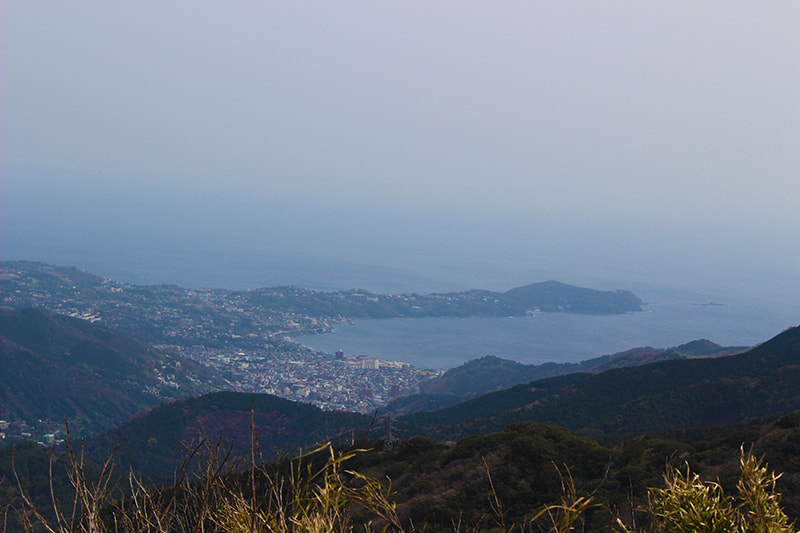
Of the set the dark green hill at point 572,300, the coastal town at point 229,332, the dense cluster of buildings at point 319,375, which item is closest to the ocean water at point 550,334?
the dark green hill at point 572,300

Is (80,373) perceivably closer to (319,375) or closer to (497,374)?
(319,375)

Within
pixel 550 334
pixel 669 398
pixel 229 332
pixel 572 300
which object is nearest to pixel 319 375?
pixel 229 332

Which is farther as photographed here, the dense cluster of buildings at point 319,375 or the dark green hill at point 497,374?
the dense cluster of buildings at point 319,375

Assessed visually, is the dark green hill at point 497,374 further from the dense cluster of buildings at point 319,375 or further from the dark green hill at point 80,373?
the dark green hill at point 80,373

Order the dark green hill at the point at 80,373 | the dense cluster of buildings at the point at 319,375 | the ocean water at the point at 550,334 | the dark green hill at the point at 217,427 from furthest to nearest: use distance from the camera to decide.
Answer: the ocean water at the point at 550,334, the dense cluster of buildings at the point at 319,375, the dark green hill at the point at 80,373, the dark green hill at the point at 217,427

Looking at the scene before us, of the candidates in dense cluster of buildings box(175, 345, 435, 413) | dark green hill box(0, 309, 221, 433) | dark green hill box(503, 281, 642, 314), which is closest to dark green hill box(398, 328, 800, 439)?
dense cluster of buildings box(175, 345, 435, 413)
